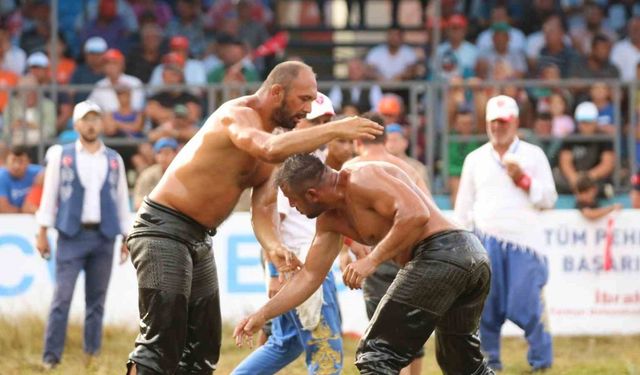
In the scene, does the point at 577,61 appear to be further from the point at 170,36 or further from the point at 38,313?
the point at 38,313

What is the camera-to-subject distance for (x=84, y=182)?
12.0 meters

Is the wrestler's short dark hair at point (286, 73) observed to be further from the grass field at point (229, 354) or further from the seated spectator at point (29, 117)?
the seated spectator at point (29, 117)

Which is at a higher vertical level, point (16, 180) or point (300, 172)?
point (300, 172)

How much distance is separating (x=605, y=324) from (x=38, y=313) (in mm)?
5340

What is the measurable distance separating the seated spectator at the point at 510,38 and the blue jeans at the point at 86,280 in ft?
22.0

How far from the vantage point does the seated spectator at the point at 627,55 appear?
16.9 meters

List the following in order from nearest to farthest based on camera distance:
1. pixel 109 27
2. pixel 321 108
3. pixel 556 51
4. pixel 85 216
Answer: pixel 321 108, pixel 85 216, pixel 556 51, pixel 109 27

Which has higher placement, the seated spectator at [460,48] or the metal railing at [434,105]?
the seated spectator at [460,48]

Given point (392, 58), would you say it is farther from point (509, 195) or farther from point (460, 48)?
point (509, 195)

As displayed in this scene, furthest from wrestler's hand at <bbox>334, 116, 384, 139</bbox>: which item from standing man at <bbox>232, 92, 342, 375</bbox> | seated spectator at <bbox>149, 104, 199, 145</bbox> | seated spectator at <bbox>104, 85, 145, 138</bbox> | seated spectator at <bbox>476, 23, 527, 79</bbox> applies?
seated spectator at <bbox>476, 23, 527, 79</bbox>

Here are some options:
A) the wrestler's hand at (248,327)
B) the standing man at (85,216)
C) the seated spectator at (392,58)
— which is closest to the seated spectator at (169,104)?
the seated spectator at (392,58)

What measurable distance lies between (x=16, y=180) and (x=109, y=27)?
415cm

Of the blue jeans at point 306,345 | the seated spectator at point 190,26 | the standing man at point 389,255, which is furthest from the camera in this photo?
the seated spectator at point 190,26

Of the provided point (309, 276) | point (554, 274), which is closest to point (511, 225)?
point (554, 274)
